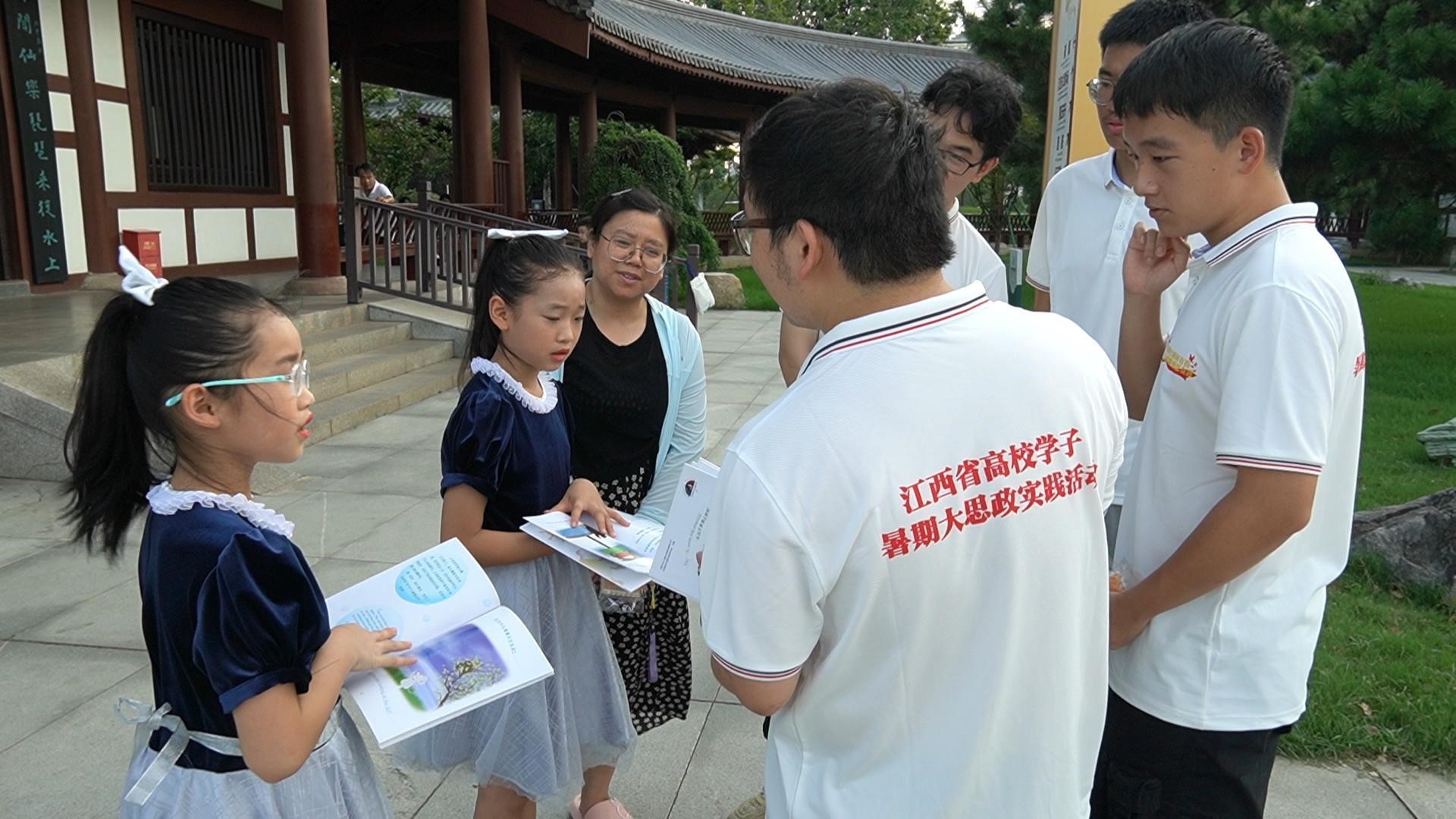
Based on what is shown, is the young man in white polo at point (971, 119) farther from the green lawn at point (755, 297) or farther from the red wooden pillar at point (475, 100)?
the green lawn at point (755, 297)

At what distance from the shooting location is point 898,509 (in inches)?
40.6

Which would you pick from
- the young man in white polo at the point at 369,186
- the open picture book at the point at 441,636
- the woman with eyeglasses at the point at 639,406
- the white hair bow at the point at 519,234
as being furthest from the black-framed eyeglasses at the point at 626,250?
the young man in white polo at the point at 369,186

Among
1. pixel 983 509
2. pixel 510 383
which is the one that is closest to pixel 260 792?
pixel 510 383

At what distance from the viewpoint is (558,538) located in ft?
6.15

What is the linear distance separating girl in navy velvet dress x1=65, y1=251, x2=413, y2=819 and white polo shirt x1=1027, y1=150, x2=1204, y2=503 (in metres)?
1.58

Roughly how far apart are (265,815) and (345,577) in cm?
249

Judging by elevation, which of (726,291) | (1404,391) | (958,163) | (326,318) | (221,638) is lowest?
(1404,391)

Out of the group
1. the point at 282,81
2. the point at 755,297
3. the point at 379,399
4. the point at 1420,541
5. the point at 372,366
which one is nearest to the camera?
the point at 1420,541

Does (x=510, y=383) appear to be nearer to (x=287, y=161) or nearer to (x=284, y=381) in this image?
(x=284, y=381)

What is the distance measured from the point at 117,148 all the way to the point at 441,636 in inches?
322

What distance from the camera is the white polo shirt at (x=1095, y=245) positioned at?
7.03 ft

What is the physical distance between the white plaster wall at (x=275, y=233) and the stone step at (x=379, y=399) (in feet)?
9.17

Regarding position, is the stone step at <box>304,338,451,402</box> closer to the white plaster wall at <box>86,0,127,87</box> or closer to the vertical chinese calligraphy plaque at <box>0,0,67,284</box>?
→ the vertical chinese calligraphy plaque at <box>0,0,67,284</box>

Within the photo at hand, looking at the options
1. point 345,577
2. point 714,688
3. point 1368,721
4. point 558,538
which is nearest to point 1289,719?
point 558,538
